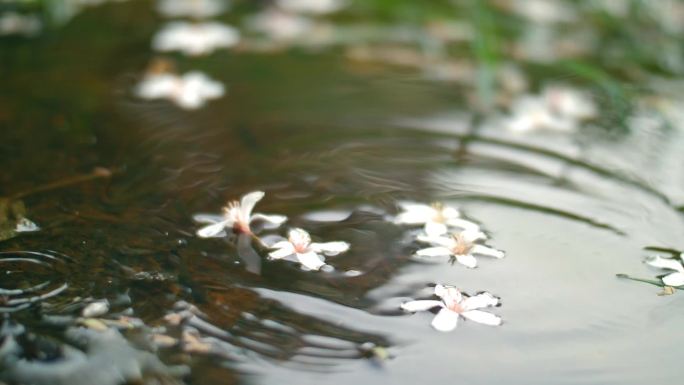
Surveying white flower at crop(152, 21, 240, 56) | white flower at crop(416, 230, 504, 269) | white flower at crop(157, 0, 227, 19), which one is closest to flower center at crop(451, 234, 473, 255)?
white flower at crop(416, 230, 504, 269)

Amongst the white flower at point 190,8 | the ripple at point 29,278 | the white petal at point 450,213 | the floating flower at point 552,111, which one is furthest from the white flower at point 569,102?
the ripple at point 29,278

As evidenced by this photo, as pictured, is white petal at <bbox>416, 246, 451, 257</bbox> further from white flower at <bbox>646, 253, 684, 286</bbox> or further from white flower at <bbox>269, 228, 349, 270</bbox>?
white flower at <bbox>646, 253, 684, 286</bbox>

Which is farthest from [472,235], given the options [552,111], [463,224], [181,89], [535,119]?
[181,89]

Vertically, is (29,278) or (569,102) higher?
(569,102)

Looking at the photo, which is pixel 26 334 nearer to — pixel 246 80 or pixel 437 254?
pixel 437 254

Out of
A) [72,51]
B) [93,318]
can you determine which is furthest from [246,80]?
[93,318]

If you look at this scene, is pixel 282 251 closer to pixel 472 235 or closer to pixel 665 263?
pixel 472 235
